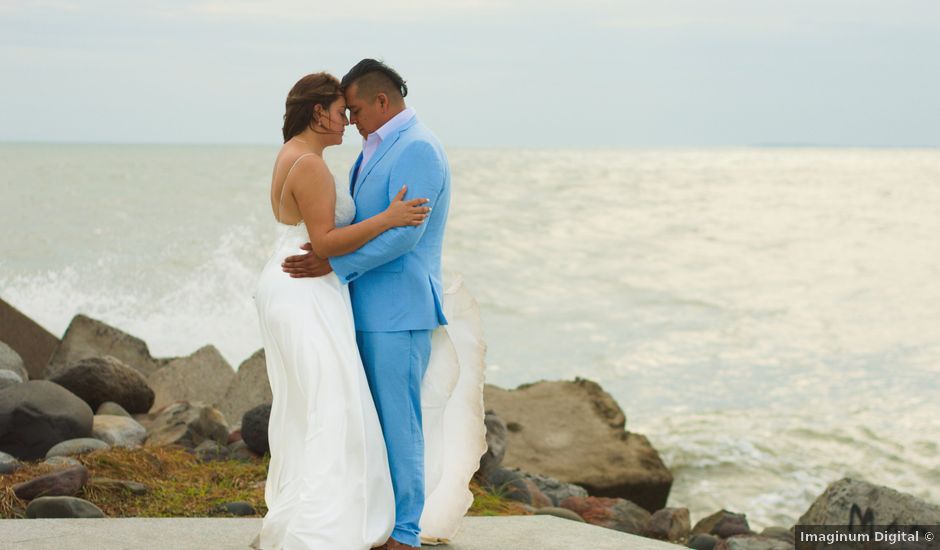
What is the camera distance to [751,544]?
309 inches

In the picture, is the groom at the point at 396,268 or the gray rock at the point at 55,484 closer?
the groom at the point at 396,268


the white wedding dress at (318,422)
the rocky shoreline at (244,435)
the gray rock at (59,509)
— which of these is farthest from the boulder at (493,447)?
the white wedding dress at (318,422)

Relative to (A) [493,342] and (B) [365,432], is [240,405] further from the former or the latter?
(A) [493,342]

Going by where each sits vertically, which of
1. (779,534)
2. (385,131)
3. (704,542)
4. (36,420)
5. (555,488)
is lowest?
(779,534)

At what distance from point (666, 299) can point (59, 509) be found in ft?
74.1

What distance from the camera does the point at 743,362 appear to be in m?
20.9

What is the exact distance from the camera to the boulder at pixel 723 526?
8867 mm

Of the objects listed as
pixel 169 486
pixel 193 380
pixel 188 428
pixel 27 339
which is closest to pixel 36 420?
pixel 188 428

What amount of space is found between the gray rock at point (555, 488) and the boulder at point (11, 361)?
4.26 metres

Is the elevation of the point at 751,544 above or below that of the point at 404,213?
below

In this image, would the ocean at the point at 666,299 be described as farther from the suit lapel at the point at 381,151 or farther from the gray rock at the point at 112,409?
the suit lapel at the point at 381,151

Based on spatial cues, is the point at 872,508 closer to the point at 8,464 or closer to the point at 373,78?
the point at 373,78

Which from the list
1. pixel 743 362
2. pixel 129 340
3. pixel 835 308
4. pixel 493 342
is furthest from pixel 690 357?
pixel 129 340

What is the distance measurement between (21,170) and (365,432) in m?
62.7
